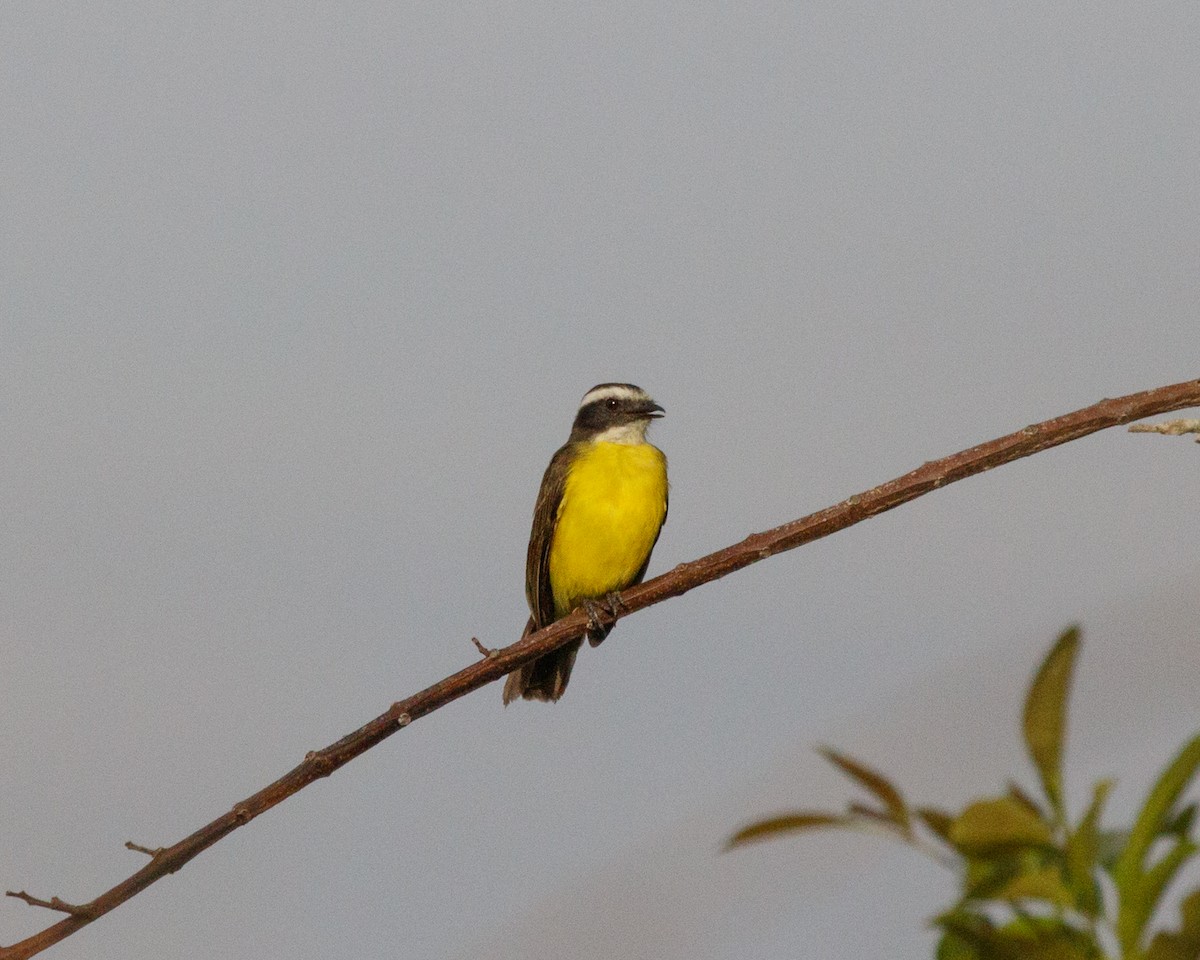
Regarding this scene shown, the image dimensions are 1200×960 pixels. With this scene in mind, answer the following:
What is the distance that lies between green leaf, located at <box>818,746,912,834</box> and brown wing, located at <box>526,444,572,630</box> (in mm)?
7240

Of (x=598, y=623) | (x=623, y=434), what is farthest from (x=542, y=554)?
(x=598, y=623)

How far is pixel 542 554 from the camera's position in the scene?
324 inches

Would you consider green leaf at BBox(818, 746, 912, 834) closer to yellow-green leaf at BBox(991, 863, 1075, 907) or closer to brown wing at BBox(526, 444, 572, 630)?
yellow-green leaf at BBox(991, 863, 1075, 907)

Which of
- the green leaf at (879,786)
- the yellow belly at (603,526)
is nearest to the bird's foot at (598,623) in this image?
the yellow belly at (603,526)

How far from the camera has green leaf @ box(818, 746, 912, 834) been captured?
2.83 ft

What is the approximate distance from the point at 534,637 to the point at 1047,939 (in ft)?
12.1

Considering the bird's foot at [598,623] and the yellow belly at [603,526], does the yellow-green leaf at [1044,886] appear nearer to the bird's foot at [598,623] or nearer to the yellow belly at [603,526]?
the bird's foot at [598,623]

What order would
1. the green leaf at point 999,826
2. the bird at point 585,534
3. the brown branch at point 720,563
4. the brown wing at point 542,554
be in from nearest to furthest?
the green leaf at point 999,826, the brown branch at point 720,563, the bird at point 585,534, the brown wing at point 542,554

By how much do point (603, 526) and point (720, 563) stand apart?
13.8 feet

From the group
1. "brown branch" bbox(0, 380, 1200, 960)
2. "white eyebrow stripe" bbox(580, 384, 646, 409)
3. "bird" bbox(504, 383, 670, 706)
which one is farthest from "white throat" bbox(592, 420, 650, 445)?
"brown branch" bbox(0, 380, 1200, 960)

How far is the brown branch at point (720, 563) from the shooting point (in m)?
2.54

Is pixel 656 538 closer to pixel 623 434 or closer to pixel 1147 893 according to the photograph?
pixel 623 434

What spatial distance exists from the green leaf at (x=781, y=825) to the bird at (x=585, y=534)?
22.3ft

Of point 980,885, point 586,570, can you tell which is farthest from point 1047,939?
point 586,570
